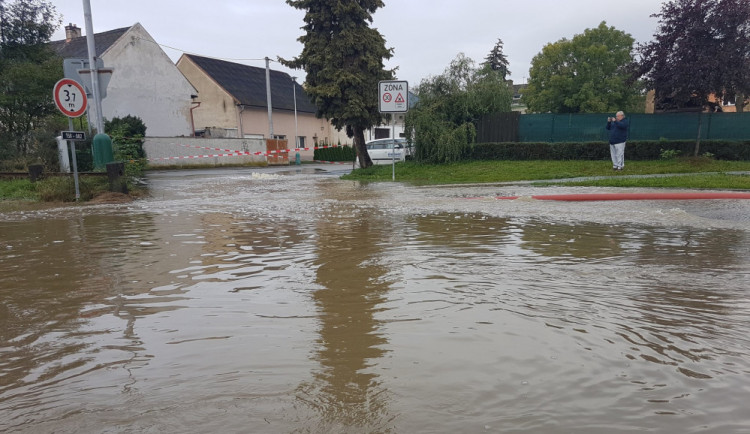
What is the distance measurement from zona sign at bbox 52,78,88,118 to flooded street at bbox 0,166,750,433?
19.8 ft

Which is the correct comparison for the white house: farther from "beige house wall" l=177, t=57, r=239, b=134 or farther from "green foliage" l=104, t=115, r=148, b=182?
"green foliage" l=104, t=115, r=148, b=182

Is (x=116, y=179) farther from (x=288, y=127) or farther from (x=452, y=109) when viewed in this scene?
(x=288, y=127)

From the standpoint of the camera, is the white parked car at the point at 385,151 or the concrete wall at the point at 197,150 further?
the concrete wall at the point at 197,150

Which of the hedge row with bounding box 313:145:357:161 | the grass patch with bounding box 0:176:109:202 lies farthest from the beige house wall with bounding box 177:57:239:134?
the grass patch with bounding box 0:176:109:202

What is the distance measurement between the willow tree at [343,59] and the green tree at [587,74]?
28.3 m

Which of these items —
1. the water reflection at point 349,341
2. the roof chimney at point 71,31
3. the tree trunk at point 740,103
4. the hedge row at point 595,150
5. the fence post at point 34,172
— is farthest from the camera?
the roof chimney at point 71,31

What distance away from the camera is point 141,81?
112 feet

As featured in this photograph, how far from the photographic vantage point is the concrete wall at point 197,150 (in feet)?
99.6

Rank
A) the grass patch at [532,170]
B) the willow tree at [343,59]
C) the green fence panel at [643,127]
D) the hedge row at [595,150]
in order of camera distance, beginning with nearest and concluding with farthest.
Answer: the grass patch at [532,170] < the hedge row at [595,150] < the green fence panel at [643,127] < the willow tree at [343,59]

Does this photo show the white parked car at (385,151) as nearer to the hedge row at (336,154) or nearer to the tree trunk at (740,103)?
the hedge row at (336,154)

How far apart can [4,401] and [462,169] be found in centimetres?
1713

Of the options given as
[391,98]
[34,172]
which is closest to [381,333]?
[391,98]

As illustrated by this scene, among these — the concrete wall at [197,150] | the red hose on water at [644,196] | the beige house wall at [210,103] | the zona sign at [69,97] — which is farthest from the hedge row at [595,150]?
the beige house wall at [210,103]

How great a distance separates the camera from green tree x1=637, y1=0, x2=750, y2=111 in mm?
16141
